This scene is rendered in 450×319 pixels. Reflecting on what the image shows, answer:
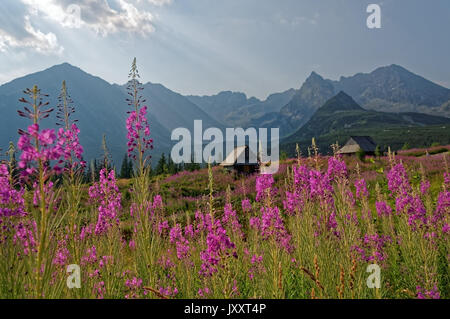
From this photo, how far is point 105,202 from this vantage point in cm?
475

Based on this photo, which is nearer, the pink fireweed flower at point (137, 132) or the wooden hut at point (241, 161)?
the pink fireweed flower at point (137, 132)

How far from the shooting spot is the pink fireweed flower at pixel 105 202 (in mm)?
4582

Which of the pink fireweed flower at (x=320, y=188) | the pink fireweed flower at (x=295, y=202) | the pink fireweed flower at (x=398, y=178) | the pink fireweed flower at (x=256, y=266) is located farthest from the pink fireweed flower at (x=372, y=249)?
the pink fireweed flower at (x=256, y=266)

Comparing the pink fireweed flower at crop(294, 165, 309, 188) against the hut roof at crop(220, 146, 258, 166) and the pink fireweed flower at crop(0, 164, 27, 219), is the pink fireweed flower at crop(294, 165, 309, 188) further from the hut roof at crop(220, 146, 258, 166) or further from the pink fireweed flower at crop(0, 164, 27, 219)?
the hut roof at crop(220, 146, 258, 166)

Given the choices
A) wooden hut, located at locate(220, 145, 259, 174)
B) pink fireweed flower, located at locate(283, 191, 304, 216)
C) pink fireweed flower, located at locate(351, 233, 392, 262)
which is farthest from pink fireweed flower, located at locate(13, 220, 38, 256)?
wooden hut, located at locate(220, 145, 259, 174)

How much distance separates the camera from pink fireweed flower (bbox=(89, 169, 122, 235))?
15.0 feet

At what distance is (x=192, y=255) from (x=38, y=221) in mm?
4541

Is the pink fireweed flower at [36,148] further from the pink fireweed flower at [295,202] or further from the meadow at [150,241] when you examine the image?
the pink fireweed flower at [295,202]

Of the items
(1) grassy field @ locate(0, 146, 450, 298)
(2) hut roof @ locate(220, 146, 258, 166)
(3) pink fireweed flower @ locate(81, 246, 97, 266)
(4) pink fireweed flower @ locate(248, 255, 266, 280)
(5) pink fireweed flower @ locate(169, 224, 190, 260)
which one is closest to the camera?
(1) grassy field @ locate(0, 146, 450, 298)

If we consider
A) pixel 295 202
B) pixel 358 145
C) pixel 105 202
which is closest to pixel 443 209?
pixel 295 202

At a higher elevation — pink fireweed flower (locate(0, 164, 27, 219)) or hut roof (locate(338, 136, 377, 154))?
hut roof (locate(338, 136, 377, 154))
